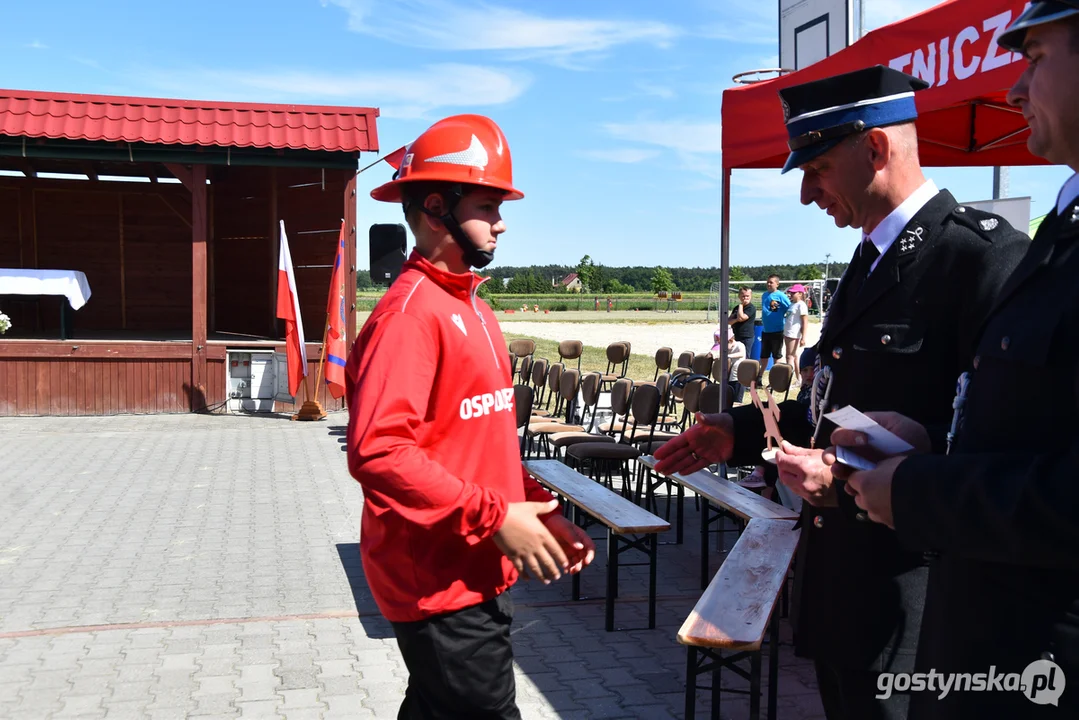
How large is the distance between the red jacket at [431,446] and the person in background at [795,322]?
1436 centimetres

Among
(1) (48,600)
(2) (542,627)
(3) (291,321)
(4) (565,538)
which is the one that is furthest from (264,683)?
(3) (291,321)

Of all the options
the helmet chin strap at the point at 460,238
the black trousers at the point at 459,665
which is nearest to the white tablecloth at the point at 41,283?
the helmet chin strap at the point at 460,238

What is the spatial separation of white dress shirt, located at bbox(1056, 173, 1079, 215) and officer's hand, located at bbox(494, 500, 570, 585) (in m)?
1.20

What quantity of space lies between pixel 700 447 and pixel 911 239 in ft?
2.75

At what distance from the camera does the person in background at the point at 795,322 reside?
16.2 metres

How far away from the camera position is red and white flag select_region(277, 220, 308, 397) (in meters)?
12.2

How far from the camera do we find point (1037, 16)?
4.78ft

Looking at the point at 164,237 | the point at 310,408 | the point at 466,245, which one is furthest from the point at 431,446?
the point at 164,237

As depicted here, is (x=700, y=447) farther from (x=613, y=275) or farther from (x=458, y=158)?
(x=613, y=275)

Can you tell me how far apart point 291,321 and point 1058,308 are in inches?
457

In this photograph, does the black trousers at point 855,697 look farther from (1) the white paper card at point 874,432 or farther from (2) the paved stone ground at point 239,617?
(2) the paved stone ground at point 239,617

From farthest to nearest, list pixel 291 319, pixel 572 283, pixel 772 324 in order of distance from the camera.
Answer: pixel 572 283, pixel 772 324, pixel 291 319

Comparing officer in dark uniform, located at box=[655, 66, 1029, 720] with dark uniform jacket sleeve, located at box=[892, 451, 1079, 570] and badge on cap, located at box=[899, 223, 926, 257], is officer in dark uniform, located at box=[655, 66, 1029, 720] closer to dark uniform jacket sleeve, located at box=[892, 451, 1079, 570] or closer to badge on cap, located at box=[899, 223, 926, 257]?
badge on cap, located at box=[899, 223, 926, 257]

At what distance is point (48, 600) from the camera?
5.39m
